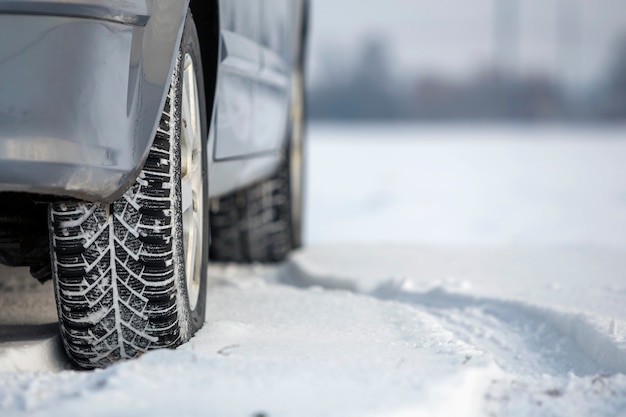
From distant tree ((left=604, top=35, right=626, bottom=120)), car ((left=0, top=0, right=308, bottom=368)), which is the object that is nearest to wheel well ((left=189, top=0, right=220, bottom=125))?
car ((left=0, top=0, right=308, bottom=368))

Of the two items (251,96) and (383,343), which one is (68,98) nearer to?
(383,343)

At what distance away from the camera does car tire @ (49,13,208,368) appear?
214 centimetres

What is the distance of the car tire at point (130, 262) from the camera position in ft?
7.02

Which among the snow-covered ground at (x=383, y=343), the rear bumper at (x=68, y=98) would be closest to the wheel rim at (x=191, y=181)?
the snow-covered ground at (x=383, y=343)

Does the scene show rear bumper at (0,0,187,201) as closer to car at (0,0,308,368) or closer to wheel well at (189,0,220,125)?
car at (0,0,308,368)

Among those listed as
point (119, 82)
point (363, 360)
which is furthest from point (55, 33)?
point (363, 360)

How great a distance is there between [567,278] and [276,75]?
1.49 m

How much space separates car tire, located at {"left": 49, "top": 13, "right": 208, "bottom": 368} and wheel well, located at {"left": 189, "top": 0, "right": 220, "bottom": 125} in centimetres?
38

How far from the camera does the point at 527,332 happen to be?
10.3 feet

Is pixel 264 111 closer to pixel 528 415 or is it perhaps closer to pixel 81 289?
pixel 81 289

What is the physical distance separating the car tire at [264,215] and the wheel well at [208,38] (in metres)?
1.72

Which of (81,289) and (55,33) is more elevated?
(55,33)

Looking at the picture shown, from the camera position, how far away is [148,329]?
2.24 m

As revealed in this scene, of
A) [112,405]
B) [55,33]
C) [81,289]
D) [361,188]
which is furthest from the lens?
[361,188]
